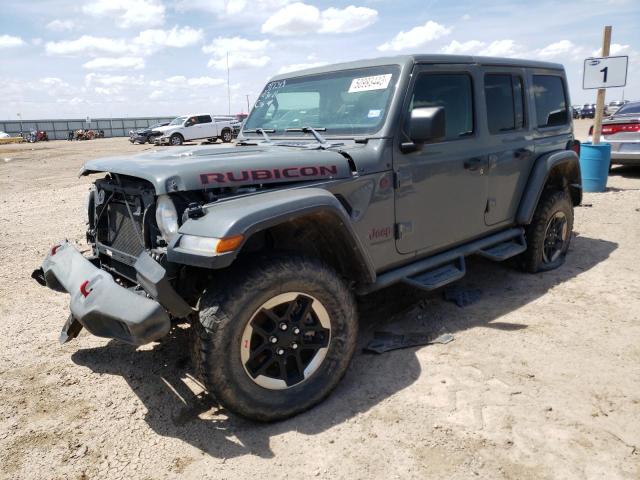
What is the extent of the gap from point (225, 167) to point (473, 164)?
206cm

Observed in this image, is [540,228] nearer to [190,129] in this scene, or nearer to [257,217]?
[257,217]

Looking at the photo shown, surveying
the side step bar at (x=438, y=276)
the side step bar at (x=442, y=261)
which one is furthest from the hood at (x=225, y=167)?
the side step bar at (x=438, y=276)

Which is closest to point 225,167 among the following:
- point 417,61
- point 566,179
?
point 417,61

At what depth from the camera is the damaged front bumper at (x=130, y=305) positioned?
7.52ft

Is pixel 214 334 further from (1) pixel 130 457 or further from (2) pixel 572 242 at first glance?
(2) pixel 572 242

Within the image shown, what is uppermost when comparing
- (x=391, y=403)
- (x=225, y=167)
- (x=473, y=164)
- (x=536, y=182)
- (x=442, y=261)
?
(x=225, y=167)

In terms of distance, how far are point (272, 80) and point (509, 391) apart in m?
3.09

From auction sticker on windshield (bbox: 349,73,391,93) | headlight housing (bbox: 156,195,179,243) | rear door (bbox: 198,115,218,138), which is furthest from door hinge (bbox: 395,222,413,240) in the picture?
rear door (bbox: 198,115,218,138)

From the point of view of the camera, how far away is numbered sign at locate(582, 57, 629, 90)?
820 centimetres

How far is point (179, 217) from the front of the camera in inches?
100

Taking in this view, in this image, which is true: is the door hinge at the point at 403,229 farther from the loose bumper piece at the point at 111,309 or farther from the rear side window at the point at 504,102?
the loose bumper piece at the point at 111,309

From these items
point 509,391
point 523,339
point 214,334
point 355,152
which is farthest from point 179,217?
point 523,339

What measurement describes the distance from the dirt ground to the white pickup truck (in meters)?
23.1

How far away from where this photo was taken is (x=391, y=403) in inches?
111
